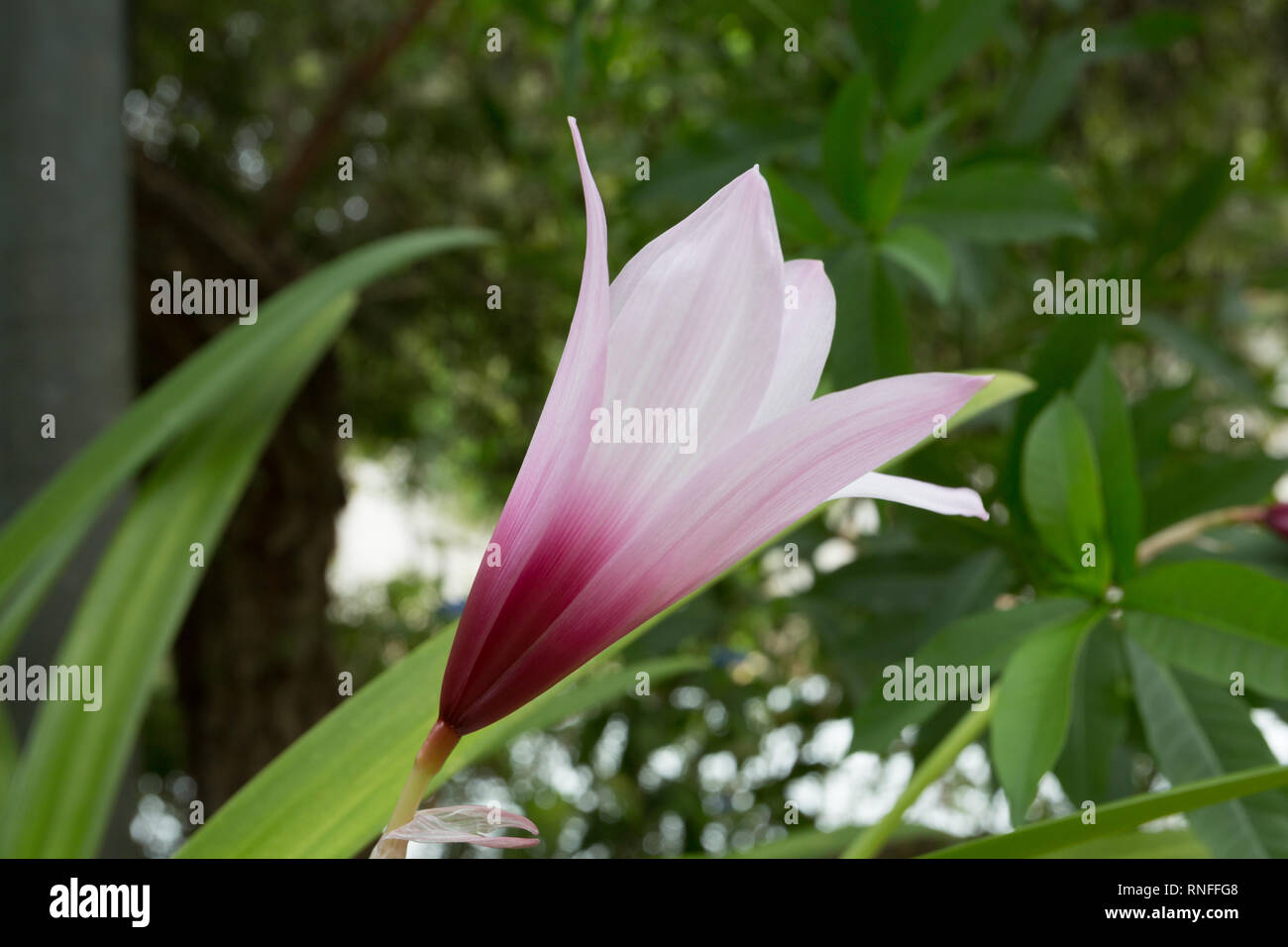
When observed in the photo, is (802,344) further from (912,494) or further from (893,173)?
(893,173)

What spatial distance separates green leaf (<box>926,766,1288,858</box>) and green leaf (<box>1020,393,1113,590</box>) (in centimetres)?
13

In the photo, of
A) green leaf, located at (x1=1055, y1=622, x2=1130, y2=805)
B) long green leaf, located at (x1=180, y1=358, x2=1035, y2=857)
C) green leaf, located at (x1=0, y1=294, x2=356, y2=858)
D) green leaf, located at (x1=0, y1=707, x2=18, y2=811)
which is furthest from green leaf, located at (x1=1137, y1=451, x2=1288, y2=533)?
green leaf, located at (x1=0, y1=707, x2=18, y2=811)

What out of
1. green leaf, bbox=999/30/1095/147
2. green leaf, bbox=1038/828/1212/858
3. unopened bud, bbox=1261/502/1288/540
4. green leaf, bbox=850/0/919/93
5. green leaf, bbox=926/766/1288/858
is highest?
green leaf, bbox=999/30/1095/147

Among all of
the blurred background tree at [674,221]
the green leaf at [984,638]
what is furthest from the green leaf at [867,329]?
the green leaf at [984,638]

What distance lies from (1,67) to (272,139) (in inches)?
40.1

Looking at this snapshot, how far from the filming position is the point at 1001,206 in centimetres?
50

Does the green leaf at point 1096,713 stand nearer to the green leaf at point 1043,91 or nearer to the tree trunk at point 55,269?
the green leaf at point 1043,91

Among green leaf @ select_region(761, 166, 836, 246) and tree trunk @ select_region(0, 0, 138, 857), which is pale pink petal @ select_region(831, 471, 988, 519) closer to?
green leaf @ select_region(761, 166, 836, 246)

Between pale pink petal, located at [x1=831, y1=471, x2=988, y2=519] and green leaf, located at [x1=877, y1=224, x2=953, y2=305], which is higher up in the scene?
green leaf, located at [x1=877, y1=224, x2=953, y2=305]

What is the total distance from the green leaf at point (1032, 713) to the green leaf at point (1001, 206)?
0.22m

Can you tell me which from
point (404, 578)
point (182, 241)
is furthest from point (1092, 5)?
point (404, 578)

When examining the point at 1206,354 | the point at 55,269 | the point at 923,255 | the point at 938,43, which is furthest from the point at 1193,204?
the point at 55,269

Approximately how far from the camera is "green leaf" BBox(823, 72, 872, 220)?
470 mm

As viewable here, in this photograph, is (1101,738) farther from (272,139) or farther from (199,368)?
(272,139)
